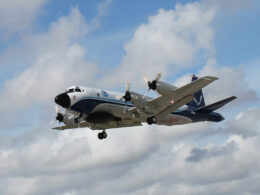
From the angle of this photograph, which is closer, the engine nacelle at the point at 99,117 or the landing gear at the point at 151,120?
the engine nacelle at the point at 99,117

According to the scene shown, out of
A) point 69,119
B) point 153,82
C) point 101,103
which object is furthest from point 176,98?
point 69,119

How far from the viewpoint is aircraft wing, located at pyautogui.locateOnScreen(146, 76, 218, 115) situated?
3688 centimetres

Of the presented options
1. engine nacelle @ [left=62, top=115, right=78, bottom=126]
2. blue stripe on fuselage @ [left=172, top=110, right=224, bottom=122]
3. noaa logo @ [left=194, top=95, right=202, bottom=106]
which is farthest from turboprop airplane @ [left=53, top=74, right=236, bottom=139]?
noaa logo @ [left=194, top=95, right=202, bottom=106]

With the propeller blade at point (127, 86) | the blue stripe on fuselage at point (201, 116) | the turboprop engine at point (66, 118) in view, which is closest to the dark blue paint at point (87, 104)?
the propeller blade at point (127, 86)

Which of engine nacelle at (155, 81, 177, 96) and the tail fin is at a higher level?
the tail fin

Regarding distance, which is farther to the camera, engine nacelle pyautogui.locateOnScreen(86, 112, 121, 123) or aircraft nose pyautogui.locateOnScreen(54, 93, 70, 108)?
engine nacelle pyautogui.locateOnScreen(86, 112, 121, 123)

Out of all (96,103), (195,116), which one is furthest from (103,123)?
(195,116)

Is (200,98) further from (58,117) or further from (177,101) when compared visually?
(58,117)

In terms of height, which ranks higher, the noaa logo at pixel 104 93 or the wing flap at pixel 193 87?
the noaa logo at pixel 104 93

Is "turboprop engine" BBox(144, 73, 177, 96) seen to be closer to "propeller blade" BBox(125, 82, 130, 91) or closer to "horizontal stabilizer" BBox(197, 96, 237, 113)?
"propeller blade" BBox(125, 82, 130, 91)

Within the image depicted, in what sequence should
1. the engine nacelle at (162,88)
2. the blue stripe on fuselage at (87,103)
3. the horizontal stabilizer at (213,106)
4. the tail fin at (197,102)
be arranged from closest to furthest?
the engine nacelle at (162,88) < the blue stripe on fuselage at (87,103) < the horizontal stabilizer at (213,106) < the tail fin at (197,102)

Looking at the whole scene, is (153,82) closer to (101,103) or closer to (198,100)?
(101,103)

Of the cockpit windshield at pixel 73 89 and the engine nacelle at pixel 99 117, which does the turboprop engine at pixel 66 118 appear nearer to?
the engine nacelle at pixel 99 117

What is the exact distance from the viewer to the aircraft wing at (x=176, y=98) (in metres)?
36.9
